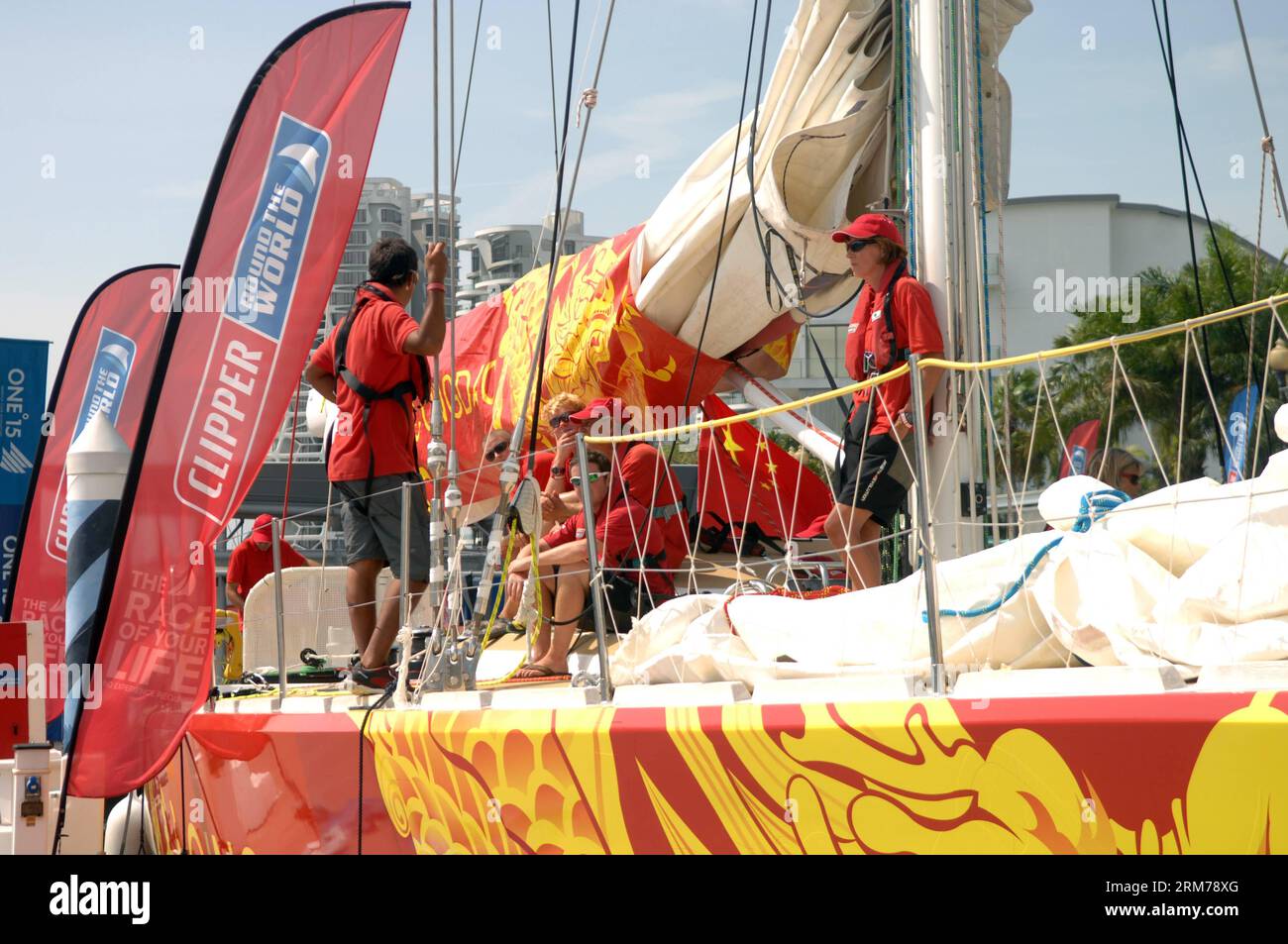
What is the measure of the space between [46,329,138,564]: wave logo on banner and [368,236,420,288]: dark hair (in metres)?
4.27

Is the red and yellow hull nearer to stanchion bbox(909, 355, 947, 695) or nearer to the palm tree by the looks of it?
stanchion bbox(909, 355, 947, 695)

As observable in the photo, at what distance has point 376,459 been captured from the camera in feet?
15.7

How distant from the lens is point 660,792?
338 centimetres

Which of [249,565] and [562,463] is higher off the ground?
[562,463]

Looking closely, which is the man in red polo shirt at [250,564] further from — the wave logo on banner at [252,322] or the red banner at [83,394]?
the wave logo on banner at [252,322]

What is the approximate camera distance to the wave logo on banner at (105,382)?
28.3 feet

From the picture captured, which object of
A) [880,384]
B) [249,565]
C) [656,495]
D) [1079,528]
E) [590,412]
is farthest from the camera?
[249,565]

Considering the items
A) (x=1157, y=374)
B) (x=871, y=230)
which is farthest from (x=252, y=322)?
(x=1157, y=374)

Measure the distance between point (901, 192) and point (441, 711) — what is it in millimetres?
2520

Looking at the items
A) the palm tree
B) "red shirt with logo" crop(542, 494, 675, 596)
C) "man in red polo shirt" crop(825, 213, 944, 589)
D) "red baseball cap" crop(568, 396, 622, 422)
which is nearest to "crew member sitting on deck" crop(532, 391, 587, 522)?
"red baseball cap" crop(568, 396, 622, 422)

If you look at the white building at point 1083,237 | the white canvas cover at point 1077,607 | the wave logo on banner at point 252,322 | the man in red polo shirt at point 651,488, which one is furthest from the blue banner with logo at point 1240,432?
the white building at point 1083,237

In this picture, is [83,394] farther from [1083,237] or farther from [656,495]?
[1083,237]

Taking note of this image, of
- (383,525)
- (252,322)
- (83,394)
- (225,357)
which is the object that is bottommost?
(383,525)

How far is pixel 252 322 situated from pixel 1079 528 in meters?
2.84
